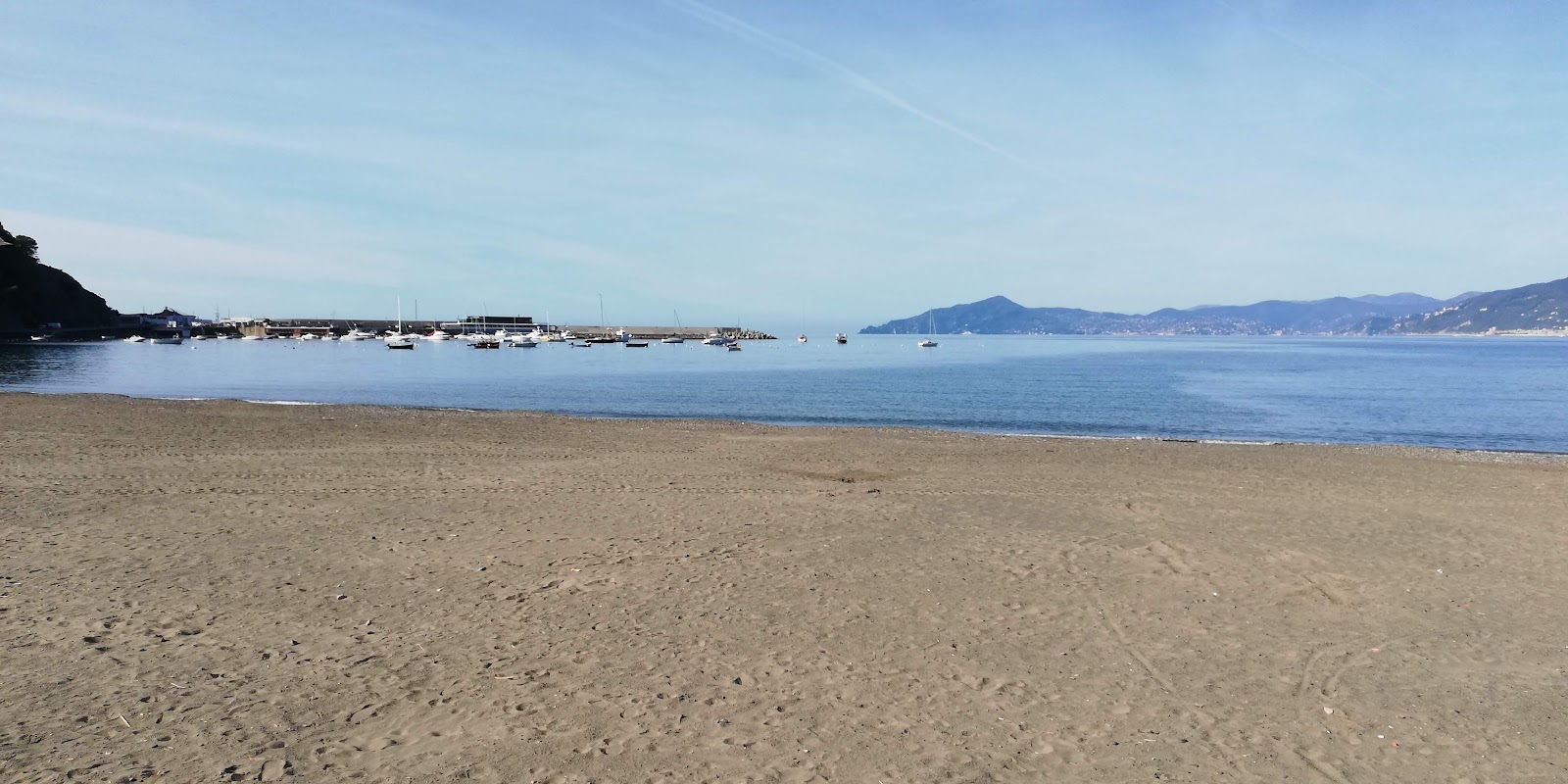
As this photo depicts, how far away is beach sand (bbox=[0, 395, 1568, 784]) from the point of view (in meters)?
5.34

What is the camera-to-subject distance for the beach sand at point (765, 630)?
17.5 ft

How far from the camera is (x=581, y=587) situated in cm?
873

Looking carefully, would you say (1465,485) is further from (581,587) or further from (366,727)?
(366,727)

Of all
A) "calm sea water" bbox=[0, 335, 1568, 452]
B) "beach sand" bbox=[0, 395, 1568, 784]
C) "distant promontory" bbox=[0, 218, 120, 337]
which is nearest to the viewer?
"beach sand" bbox=[0, 395, 1568, 784]

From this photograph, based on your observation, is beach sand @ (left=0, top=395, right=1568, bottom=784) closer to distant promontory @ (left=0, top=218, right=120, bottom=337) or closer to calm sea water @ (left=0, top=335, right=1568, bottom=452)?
calm sea water @ (left=0, top=335, right=1568, bottom=452)

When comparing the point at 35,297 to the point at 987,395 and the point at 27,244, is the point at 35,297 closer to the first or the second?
the point at 27,244

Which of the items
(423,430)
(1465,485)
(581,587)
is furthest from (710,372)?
(581,587)

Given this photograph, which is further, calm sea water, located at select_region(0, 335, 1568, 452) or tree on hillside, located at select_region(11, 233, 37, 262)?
tree on hillside, located at select_region(11, 233, 37, 262)

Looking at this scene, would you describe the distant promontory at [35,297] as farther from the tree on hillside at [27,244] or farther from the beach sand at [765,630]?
the beach sand at [765,630]

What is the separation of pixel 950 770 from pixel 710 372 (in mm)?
64770

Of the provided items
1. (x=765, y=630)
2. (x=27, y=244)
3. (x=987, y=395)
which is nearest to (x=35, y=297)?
(x=27, y=244)

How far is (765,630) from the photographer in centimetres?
757

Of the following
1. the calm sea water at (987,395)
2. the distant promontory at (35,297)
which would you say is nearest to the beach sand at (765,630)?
the calm sea water at (987,395)

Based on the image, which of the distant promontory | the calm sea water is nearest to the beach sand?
the calm sea water
